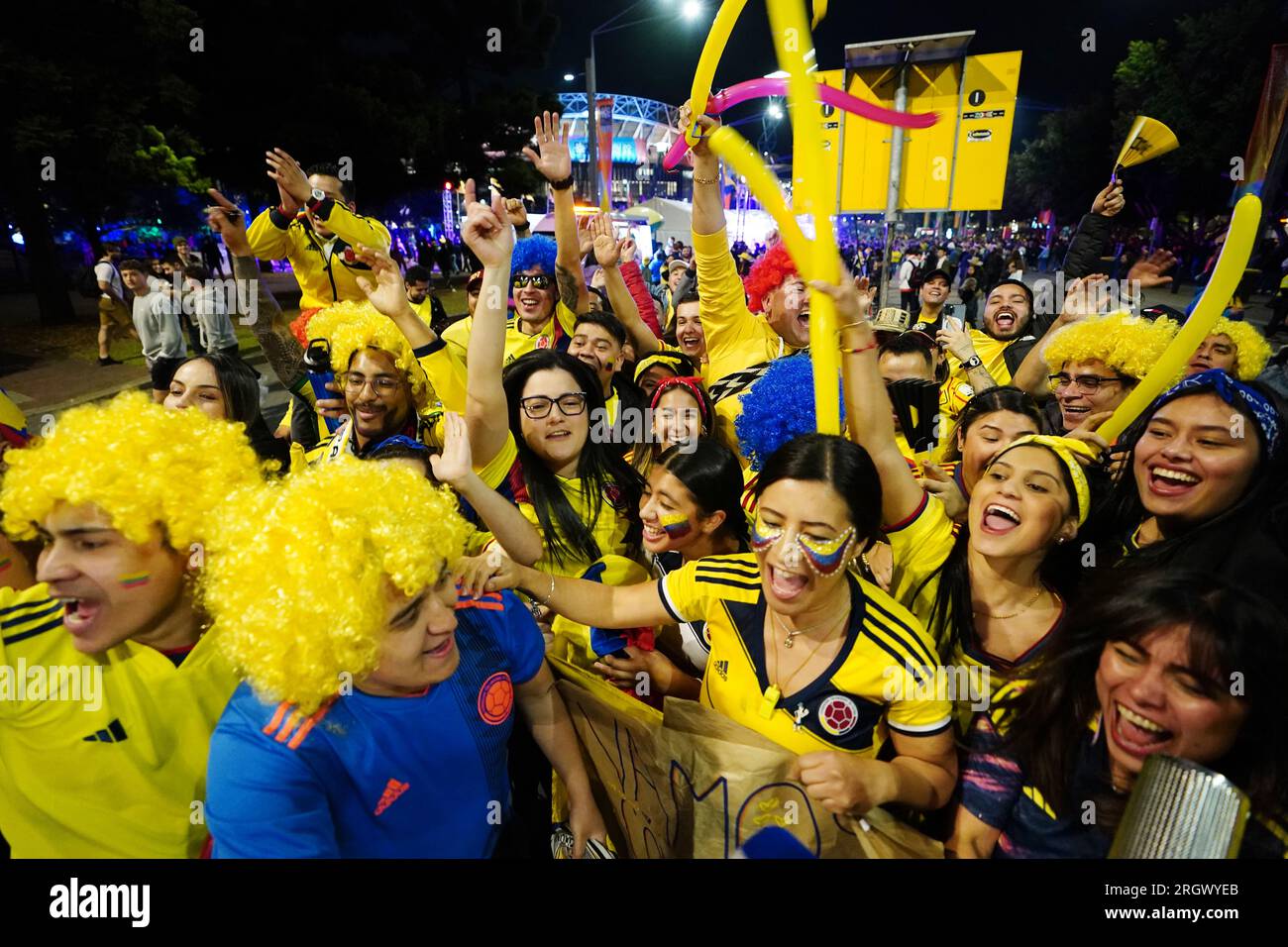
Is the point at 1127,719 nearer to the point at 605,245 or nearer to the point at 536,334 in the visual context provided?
the point at 605,245

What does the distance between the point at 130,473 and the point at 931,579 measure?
236 cm

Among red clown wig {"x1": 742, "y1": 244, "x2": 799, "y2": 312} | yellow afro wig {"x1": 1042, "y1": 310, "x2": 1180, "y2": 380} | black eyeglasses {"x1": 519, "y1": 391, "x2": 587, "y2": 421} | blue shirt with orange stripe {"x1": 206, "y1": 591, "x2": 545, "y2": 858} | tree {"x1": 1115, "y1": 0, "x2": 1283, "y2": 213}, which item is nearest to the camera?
blue shirt with orange stripe {"x1": 206, "y1": 591, "x2": 545, "y2": 858}

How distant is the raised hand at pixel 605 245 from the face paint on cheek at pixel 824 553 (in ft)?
10.9

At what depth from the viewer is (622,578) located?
2.56 m

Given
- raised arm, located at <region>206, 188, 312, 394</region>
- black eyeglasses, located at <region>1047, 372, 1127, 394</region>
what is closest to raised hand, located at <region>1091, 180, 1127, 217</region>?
black eyeglasses, located at <region>1047, 372, 1127, 394</region>

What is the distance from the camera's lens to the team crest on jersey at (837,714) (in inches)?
69.9

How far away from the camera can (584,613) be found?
218 centimetres

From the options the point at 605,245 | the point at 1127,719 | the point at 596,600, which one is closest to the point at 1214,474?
the point at 1127,719

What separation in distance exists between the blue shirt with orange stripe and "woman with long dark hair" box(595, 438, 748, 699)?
57 cm

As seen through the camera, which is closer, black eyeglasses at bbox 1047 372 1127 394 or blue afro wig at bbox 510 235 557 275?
black eyeglasses at bbox 1047 372 1127 394

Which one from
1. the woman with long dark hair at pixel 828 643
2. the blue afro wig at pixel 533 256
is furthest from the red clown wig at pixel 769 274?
the woman with long dark hair at pixel 828 643

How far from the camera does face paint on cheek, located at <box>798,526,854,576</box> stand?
5.84 feet

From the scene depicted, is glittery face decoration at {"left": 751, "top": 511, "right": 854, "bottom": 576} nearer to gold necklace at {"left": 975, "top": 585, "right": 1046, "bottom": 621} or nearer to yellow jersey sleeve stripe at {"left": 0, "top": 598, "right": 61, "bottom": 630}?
gold necklace at {"left": 975, "top": 585, "right": 1046, "bottom": 621}
